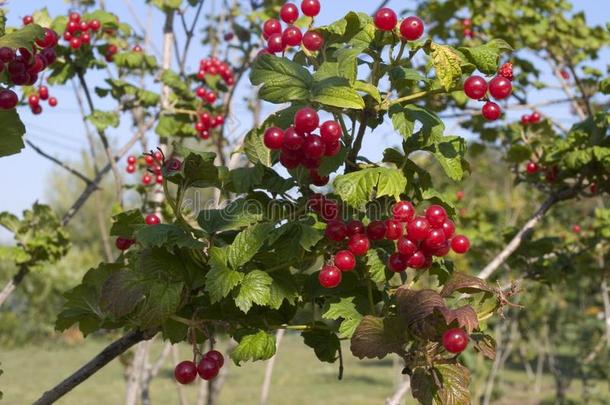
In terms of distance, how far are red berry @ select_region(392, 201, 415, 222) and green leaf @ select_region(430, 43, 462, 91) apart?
30 centimetres

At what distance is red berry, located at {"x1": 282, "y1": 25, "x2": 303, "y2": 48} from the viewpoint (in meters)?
1.90

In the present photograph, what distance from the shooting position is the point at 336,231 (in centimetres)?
166

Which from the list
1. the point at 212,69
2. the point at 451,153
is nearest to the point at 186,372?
the point at 451,153

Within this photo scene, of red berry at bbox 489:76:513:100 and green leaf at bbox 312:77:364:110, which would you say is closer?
green leaf at bbox 312:77:364:110

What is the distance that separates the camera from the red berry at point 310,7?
6.61ft

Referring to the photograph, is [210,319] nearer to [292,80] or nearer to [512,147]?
[292,80]

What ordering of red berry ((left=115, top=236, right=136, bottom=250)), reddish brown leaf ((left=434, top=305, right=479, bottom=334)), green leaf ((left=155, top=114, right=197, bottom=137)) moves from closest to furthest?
reddish brown leaf ((left=434, top=305, right=479, bottom=334)) < red berry ((left=115, top=236, right=136, bottom=250)) < green leaf ((left=155, top=114, right=197, bottom=137))

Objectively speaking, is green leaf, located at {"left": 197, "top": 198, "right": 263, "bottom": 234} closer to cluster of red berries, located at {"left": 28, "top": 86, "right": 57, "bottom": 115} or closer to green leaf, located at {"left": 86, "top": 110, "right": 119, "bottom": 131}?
cluster of red berries, located at {"left": 28, "top": 86, "right": 57, "bottom": 115}

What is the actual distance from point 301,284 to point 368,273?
18 centimetres

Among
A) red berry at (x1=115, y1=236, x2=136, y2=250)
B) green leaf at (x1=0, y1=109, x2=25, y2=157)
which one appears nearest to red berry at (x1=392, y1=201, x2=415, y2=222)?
red berry at (x1=115, y1=236, x2=136, y2=250)

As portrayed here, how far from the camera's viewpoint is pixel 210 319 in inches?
68.7

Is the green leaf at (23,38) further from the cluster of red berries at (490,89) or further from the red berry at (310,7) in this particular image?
the cluster of red berries at (490,89)

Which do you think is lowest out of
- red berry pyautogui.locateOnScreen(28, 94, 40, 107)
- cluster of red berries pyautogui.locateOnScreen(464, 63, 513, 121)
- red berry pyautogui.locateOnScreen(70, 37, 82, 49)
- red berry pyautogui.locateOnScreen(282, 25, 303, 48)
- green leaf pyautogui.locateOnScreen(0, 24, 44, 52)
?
cluster of red berries pyautogui.locateOnScreen(464, 63, 513, 121)

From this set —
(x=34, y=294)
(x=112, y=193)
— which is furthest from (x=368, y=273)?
(x=112, y=193)
